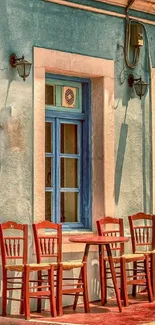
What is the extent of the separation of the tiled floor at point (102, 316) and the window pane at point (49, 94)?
266 cm

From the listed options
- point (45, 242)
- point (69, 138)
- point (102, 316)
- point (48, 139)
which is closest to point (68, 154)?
point (69, 138)

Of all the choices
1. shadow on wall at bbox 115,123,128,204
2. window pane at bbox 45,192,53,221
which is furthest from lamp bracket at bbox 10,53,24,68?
shadow on wall at bbox 115,123,128,204

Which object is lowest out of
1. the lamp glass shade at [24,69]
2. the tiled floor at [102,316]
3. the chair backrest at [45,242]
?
the tiled floor at [102,316]

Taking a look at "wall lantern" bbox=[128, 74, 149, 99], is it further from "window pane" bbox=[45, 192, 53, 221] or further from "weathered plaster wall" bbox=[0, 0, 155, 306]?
"window pane" bbox=[45, 192, 53, 221]

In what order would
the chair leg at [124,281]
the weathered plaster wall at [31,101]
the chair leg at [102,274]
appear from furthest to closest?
the chair leg at [102,274], the chair leg at [124,281], the weathered plaster wall at [31,101]

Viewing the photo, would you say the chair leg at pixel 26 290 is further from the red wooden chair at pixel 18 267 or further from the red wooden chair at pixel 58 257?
the red wooden chair at pixel 58 257

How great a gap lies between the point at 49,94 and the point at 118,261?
7.69 feet

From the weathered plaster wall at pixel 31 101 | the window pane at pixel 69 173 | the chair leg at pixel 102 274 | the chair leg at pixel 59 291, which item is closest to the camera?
the chair leg at pixel 59 291

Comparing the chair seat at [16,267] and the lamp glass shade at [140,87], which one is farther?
the lamp glass shade at [140,87]

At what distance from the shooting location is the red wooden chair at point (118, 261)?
36.4 ft

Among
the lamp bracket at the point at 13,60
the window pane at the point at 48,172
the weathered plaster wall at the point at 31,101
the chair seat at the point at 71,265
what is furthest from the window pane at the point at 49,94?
the chair seat at the point at 71,265

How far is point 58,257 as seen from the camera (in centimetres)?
1070

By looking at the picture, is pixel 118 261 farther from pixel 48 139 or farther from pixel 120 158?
pixel 48 139

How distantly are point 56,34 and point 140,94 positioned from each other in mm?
1767
